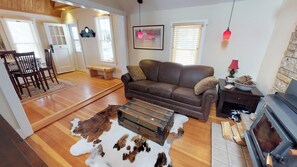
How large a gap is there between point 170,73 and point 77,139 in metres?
2.25

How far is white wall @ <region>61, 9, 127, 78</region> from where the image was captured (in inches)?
148

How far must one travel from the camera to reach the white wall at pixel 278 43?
1.77 metres

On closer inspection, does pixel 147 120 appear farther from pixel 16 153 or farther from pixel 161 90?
pixel 16 153

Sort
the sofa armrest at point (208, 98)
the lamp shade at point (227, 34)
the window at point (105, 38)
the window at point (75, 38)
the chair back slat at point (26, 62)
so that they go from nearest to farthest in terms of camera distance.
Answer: the sofa armrest at point (208, 98), the lamp shade at point (227, 34), the chair back slat at point (26, 62), the window at point (105, 38), the window at point (75, 38)

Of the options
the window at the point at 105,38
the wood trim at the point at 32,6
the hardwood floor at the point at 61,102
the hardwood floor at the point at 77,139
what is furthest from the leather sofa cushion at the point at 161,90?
the wood trim at the point at 32,6

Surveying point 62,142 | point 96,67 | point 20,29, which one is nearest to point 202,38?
point 62,142

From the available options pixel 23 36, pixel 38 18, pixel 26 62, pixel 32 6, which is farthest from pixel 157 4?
pixel 23 36

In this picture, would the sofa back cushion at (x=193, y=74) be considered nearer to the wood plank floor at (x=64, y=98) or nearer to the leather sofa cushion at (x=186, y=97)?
the leather sofa cushion at (x=186, y=97)

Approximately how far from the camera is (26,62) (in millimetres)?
2938

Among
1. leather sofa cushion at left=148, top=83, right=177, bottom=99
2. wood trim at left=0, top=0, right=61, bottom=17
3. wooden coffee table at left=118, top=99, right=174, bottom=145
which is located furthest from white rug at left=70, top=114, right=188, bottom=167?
wood trim at left=0, top=0, right=61, bottom=17

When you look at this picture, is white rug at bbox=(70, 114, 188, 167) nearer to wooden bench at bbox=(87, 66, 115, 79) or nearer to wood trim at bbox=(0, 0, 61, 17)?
wooden bench at bbox=(87, 66, 115, 79)

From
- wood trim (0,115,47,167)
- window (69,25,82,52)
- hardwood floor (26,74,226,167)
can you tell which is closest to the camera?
wood trim (0,115,47,167)

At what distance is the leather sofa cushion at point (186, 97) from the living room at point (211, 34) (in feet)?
1.29

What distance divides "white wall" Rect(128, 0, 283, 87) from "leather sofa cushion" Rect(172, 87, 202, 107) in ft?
3.74
